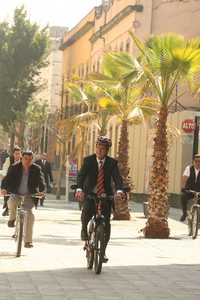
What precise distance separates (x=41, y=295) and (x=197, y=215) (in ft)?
36.6

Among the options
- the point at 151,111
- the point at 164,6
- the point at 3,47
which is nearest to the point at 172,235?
the point at 151,111

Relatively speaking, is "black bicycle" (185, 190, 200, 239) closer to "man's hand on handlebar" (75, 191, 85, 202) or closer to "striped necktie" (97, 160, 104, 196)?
"striped necktie" (97, 160, 104, 196)

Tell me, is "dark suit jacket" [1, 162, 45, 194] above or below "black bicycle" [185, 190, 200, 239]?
above

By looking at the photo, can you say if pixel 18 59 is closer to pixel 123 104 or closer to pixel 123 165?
pixel 123 104

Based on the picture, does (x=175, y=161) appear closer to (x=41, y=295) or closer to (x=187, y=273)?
(x=187, y=273)

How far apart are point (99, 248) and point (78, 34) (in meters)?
63.5

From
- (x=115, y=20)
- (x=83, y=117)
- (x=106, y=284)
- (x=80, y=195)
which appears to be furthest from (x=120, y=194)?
(x=115, y=20)

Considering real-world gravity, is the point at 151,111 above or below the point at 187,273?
above

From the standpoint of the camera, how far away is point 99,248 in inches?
496

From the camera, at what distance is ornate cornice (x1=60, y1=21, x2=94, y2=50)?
70562 mm

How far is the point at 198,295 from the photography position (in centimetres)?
1087

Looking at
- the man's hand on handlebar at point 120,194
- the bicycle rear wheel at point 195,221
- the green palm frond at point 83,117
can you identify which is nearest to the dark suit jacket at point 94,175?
the man's hand on handlebar at point 120,194

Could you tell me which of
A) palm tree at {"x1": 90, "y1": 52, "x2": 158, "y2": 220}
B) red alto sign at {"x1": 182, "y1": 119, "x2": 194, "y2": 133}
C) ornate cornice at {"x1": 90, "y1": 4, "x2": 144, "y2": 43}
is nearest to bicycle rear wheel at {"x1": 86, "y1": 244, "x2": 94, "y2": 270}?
palm tree at {"x1": 90, "y1": 52, "x2": 158, "y2": 220}

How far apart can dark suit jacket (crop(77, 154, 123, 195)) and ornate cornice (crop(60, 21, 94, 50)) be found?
56.7m
